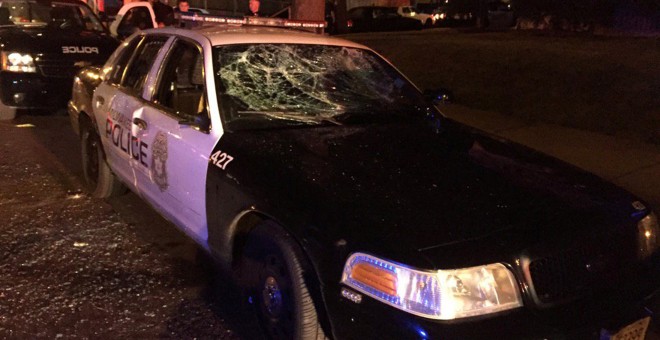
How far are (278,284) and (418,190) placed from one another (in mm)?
809

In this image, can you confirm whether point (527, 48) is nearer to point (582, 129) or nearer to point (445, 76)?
point (445, 76)

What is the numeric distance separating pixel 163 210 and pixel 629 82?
7585 mm

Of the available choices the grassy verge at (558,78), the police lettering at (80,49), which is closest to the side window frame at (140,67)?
the police lettering at (80,49)

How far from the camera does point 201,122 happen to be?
12.0 ft

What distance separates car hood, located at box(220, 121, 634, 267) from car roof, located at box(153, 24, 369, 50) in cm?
88

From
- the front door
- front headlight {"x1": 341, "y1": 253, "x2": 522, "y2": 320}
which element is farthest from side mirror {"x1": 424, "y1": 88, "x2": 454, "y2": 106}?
front headlight {"x1": 341, "y1": 253, "x2": 522, "y2": 320}

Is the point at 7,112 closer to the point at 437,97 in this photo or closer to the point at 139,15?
the point at 139,15

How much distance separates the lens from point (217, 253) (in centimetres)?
357

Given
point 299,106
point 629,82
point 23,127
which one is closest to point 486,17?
point 629,82

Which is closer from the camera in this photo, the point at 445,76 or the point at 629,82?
the point at 629,82

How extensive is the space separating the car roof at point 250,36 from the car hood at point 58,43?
4.28 m

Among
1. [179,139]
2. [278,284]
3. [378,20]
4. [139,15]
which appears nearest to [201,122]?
[179,139]

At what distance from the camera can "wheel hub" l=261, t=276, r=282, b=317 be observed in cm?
309

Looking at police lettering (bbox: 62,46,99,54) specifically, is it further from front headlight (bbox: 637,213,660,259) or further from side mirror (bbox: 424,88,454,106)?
front headlight (bbox: 637,213,660,259)
